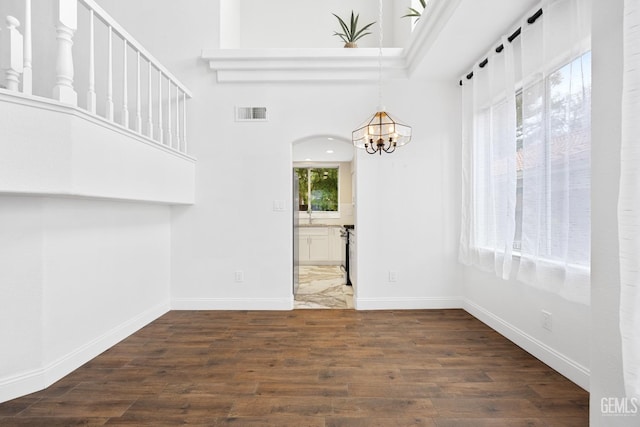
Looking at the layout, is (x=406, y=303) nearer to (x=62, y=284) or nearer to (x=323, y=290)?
(x=323, y=290)

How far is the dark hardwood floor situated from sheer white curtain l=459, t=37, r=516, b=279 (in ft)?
2.60

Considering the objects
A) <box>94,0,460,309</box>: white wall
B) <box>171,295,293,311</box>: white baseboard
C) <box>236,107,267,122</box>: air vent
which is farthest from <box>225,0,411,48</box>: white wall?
<box>171,295,293,311</box>: white baseboard

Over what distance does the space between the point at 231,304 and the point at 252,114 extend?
2250 mm

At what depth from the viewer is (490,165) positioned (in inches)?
116

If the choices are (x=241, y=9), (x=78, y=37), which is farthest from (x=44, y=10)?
(x=241, y=9)

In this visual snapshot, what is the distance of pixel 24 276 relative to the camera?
203 centimetres

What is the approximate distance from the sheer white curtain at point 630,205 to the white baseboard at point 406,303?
8.63 feet

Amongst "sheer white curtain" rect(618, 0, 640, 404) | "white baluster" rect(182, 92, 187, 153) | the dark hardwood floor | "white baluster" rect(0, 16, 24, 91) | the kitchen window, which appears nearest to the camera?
"sheer white curtain" rect(618, 0, 640, 404)

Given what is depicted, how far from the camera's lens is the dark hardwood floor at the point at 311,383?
1.78 meters

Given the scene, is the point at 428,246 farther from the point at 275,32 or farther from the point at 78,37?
the point at 78,37

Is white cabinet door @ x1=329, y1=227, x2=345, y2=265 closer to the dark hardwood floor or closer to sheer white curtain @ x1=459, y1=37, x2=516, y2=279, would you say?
sheer white curtain @ x1=459, y1=37, x2=516, y2=279

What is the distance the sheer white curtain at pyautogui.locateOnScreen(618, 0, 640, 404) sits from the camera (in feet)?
3.77

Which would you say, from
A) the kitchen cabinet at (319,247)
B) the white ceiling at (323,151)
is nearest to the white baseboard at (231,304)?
the white ceiling at (323,151)

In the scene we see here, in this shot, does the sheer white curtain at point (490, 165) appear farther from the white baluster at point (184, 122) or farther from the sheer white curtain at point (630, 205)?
the white baluster at point (184, 122)
